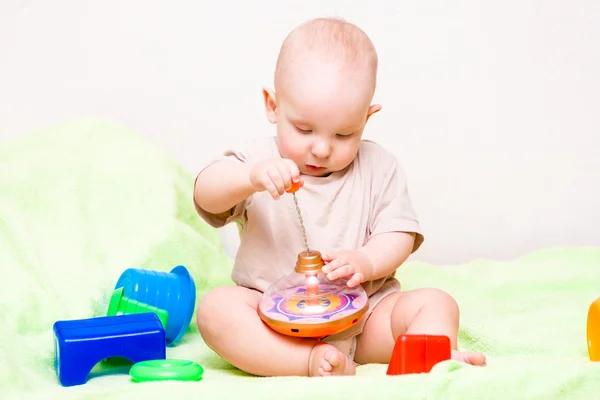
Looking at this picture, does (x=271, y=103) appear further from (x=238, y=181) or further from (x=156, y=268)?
(x=156, y=268)

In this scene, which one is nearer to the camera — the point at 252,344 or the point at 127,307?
the point at 252,344

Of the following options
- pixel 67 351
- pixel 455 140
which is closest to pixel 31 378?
pixel 67 351

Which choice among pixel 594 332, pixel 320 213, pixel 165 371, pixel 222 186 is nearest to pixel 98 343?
pixel 165 371

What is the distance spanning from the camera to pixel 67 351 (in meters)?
1.18

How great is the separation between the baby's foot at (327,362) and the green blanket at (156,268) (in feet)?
0.20

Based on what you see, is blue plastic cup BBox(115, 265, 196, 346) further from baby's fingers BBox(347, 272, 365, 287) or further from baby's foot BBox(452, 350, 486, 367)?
baby's foot BBox(452, 350, 486, 367)

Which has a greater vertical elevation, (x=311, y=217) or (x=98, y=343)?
(x=311, y=217)

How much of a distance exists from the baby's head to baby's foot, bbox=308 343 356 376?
297mm

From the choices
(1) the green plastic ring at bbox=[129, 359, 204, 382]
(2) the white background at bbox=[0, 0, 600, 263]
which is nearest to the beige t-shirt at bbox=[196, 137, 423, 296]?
(1) the green plastic ring at bbox=[129, 359, 204, 382]

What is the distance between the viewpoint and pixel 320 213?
136 centimetres

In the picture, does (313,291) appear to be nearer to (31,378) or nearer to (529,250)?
(31,378)

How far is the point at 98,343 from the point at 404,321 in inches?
17.7

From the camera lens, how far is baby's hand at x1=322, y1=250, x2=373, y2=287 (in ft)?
3.95

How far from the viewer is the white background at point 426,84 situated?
2.08 m
